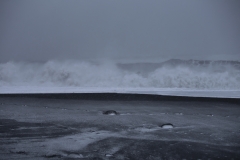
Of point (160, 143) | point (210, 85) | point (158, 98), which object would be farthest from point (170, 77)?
point (160, 143)

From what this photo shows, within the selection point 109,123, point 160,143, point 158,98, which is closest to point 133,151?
point 160,143

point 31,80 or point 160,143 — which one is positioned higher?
point 31,80

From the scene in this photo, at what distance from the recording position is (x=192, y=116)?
6266mm

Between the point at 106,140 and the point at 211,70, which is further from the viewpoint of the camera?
the point at 211,70

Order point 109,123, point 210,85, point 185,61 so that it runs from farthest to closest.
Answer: point 185,61 → point 210,85 → point 109,123

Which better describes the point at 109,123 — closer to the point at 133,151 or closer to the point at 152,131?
the point at 152,131

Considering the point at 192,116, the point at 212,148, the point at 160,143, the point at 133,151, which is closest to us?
the point at 133,151

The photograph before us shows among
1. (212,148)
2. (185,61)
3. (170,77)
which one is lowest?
(212,148)

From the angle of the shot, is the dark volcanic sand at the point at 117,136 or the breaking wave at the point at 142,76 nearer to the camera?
the dark volcanic sand at the point at 117,136

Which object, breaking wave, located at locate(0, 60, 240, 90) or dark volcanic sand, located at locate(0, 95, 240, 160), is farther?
breaking wave, located at locate(0, 60, 240, 90)

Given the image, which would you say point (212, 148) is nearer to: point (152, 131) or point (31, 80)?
point (152, 131)

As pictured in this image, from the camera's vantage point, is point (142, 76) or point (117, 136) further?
point (142, 76)

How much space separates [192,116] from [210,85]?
427 inches

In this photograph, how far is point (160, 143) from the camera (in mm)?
3674
